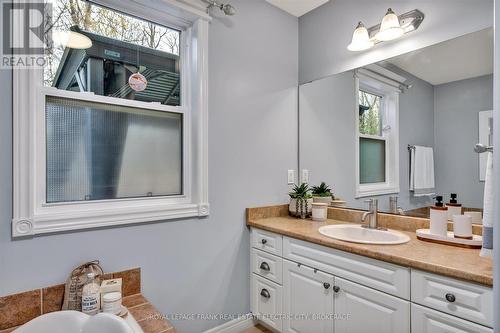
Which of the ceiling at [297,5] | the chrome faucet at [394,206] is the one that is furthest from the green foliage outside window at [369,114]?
the ceiling at [297,5]

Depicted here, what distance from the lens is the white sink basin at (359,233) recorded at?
1632 millimetres

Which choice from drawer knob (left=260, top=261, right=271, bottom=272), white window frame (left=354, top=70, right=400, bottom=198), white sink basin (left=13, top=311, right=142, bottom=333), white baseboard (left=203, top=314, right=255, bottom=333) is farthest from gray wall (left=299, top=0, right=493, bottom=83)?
white sink basin (left=13, top=311, right=142, bottom=333)

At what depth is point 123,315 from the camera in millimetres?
1281

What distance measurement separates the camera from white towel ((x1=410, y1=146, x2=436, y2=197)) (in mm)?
1684

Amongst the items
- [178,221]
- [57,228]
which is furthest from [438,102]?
[57,228]

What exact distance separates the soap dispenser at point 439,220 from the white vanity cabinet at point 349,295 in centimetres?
43

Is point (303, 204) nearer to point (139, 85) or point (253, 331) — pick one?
point (253, 331)

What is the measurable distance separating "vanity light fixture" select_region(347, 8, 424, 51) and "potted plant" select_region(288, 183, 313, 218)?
46.4 inches

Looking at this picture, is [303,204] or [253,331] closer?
[253,331]

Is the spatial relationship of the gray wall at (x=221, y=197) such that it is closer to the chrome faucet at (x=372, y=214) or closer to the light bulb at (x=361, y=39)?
the light bulb at (x=361, y=39)

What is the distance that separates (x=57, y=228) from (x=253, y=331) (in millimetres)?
1530

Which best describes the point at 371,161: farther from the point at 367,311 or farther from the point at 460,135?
the point at 367,311

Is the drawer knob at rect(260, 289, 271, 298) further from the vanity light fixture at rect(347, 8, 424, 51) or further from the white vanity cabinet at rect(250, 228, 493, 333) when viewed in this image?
the vanity light fixture at rect(347, 8, 424, 51)

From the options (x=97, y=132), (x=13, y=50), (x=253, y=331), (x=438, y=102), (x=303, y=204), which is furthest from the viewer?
(x=303, y=204)
